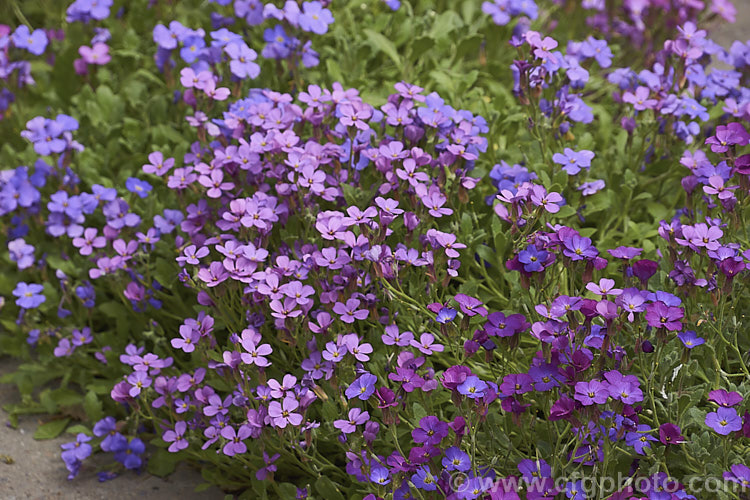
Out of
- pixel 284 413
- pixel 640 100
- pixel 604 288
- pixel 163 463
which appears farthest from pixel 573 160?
pixel 163 463

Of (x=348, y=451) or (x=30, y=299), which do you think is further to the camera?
(x=30, y=299)

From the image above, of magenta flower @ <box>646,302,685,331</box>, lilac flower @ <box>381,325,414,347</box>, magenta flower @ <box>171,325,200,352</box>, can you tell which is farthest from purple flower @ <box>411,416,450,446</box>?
magenta flower @ <box>171,325,200,352</box>

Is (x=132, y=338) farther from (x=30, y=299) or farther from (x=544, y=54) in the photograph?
(x=544, y=54)

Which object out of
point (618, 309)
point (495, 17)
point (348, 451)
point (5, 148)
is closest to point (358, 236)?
point (348, 451)

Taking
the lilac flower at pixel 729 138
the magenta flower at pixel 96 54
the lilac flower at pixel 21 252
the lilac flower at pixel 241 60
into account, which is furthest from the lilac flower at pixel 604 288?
the magenta flower at pixel 96 54

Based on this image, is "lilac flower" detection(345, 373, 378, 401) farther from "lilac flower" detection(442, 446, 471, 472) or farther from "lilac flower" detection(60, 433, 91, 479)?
"lilac flower" detection(60, 433, 91, 479)
